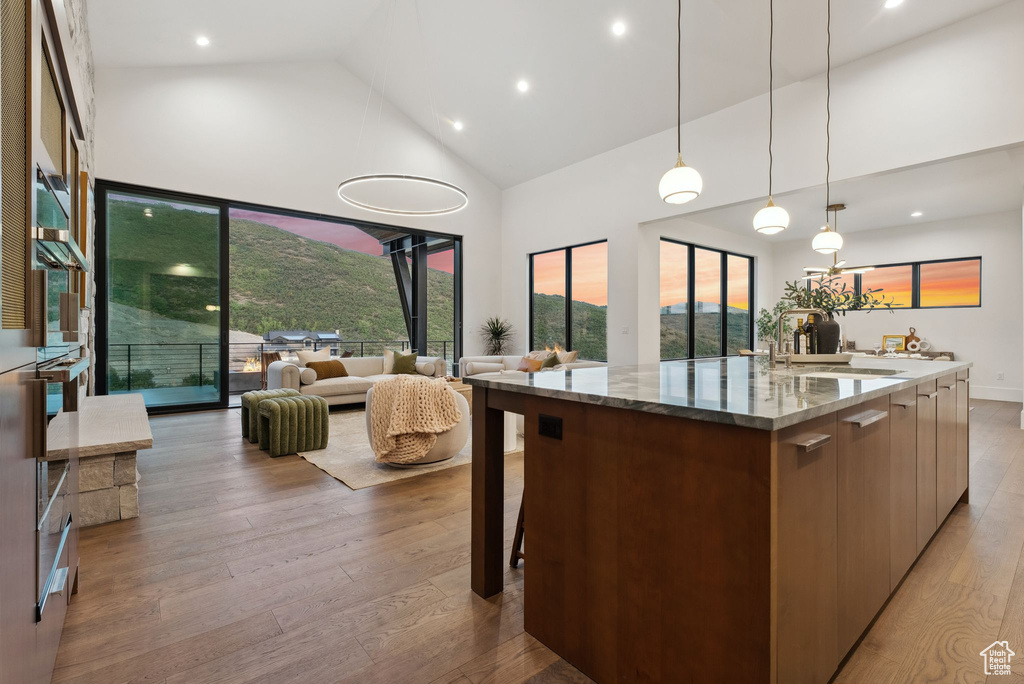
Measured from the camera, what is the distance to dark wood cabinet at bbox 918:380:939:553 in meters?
2.02

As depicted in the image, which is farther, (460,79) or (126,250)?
(460,79)

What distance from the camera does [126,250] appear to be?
554 centimetres

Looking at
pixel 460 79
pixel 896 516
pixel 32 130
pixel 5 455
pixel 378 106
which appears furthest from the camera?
pixel 378 106

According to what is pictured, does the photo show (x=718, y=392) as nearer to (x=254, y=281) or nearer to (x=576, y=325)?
(x=576, y=325)

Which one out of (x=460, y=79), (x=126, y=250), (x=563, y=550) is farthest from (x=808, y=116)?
(x=126, y=250)

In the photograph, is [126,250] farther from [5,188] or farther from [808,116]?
[808,116]

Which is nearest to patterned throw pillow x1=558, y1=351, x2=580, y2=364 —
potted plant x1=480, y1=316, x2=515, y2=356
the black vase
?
potted plant x1=480, y1=316, x2=515, y2=356

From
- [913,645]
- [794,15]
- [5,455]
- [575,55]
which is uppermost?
[575,55]

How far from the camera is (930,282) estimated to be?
309 inches

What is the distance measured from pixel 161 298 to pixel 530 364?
4.63 meters

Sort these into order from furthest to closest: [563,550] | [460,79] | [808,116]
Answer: [460,79]
[808,116]
[563,550]

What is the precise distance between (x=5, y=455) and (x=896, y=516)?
2505 mm

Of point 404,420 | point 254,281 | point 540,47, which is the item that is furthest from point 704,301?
point 254,281

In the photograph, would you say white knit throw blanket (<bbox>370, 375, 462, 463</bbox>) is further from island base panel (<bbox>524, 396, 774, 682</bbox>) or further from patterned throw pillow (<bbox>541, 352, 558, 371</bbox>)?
patterned throw pillow (<bbox>541, 352, 558, 371</bbox>)
